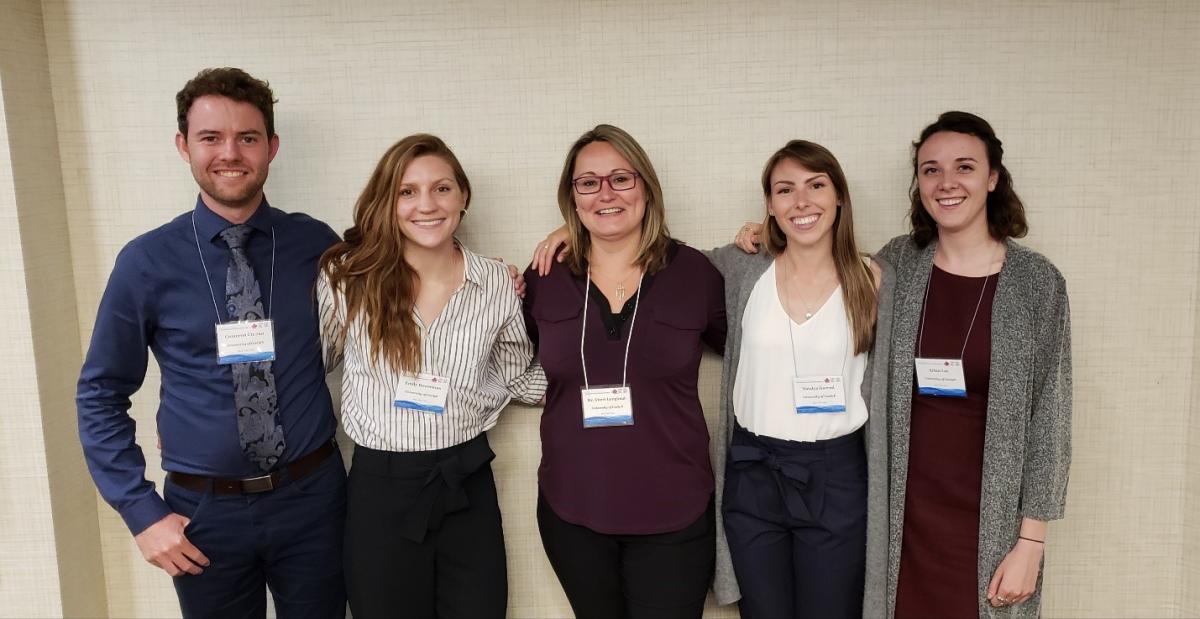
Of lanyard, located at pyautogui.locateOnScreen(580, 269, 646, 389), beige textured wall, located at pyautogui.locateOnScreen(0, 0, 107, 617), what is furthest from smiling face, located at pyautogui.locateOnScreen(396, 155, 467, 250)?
beige textured wall, located at pyautogui.locateOnScreen(0, 0, 107, 617)

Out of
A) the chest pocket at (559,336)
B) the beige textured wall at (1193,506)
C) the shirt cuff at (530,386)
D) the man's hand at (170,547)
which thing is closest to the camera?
the man's hand at (170,547)

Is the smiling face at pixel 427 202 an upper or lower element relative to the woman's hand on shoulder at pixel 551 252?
upper

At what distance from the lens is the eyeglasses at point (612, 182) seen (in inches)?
85.0

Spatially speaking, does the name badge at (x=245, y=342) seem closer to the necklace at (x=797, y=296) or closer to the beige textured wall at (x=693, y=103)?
the beige textured wall at (x=693, y=103)

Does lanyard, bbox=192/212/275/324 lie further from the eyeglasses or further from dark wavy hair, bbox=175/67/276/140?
the eyeglasses

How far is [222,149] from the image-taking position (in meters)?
2.05

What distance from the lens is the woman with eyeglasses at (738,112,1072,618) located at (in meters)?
2.03

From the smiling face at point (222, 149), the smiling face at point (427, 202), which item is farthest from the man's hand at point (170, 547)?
the smiling face at point (427, 202)

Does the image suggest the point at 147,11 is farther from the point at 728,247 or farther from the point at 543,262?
the point at 728,247

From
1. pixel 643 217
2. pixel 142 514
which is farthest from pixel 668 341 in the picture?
pixel 142 514

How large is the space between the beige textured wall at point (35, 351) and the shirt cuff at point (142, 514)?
637 mm

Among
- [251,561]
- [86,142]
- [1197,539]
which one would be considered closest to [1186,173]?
[1197,539]

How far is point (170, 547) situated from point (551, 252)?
136cm

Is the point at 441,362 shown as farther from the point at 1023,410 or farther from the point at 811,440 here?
the point at 1023,410
